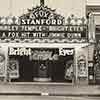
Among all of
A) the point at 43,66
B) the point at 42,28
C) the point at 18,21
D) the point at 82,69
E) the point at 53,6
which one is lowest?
the point at 82,69

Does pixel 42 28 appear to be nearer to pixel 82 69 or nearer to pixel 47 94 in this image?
pixel 82 69

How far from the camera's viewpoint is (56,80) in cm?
2102

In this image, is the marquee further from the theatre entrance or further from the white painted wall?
the white painted wall

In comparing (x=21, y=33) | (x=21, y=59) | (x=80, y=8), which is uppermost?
(x=80, y=8)

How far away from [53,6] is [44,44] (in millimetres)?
7026

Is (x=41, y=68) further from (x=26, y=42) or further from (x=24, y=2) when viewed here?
(x=24, y=2)

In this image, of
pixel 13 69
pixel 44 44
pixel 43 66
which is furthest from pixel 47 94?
pixel 43 66

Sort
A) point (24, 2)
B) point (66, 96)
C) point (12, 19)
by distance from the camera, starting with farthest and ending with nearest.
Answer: point (24, 2) → point (12, 19) → point (66, 96)

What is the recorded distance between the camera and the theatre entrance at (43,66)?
20.3 metres

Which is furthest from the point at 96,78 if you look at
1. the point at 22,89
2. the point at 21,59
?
the point at 22,89

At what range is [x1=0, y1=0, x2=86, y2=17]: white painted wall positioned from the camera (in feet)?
84.6

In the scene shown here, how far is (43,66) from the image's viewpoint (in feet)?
69.8

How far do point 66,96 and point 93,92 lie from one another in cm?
183

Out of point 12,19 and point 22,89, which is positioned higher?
point 12,19
